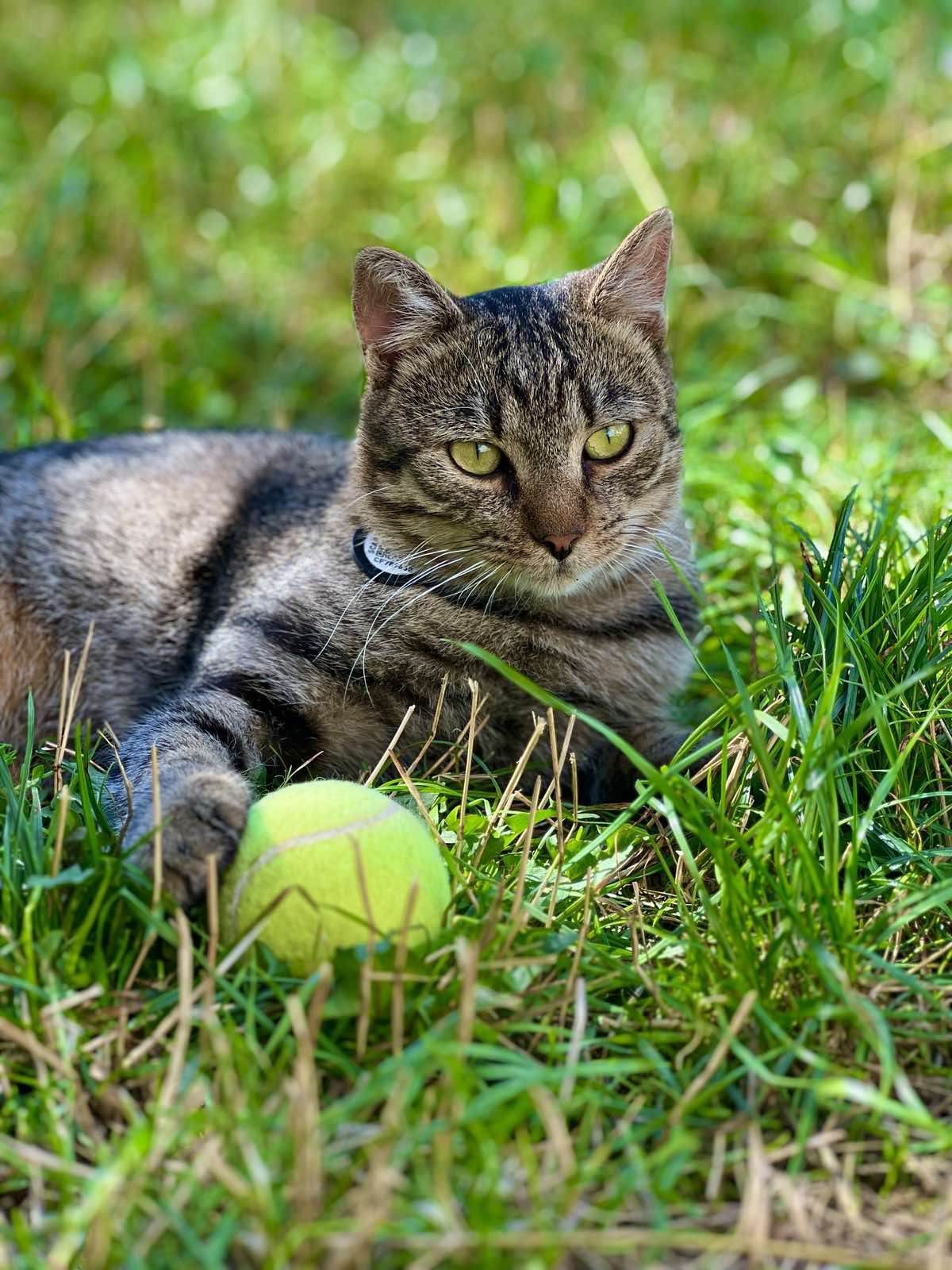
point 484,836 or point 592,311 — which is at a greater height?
point 592,311

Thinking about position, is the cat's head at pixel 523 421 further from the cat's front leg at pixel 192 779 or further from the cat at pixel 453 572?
the cat's front leg at pixel 192 779

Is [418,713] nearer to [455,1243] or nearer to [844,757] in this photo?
[844,757]

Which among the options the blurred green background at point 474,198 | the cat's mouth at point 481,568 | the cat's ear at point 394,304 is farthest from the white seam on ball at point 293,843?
the blurred green background at point 474,198

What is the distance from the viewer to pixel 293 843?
6.15 feet

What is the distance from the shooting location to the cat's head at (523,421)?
2457 mm

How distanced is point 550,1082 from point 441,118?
5.08 m

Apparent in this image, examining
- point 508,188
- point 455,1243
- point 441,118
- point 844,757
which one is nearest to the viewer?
point 455,1243

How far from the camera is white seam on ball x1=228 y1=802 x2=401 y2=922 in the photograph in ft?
6.13

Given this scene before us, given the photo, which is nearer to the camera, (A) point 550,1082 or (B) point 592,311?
(A) point 550,1082

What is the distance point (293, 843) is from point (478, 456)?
962 millimetres

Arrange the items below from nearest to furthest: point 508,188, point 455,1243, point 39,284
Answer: point 455,1243
point 39,284
point 508,188

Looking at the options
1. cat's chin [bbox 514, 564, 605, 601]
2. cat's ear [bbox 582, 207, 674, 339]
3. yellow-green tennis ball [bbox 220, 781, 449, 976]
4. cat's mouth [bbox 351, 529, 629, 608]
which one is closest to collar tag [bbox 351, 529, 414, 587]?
cat's mouth [bbox 351, 529, 629, 608]

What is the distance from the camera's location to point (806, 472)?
141 inches

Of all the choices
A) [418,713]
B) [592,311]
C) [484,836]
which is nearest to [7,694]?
[418,713]
